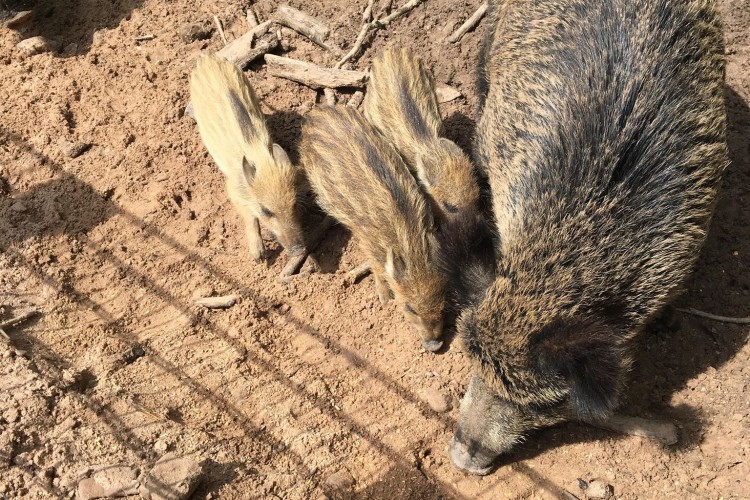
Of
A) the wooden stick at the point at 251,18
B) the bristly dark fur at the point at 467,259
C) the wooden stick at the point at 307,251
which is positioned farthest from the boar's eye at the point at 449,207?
the wooden stick at the point at 251,18

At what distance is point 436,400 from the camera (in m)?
3.33

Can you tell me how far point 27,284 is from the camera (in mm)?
3555

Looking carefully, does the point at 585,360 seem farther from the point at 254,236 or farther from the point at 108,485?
the point at 108,485

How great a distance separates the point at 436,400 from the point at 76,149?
3035mm

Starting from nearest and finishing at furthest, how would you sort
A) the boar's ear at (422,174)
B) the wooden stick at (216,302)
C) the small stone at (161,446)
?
1. the small stone at (161,446)
2. the wooden stick at (216,302)
3. the boar's ear at (422,174)

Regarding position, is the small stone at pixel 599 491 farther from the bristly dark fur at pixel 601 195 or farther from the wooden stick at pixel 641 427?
the bristly dark fur at pixel 601 195

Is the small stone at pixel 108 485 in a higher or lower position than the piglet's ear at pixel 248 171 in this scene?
lower

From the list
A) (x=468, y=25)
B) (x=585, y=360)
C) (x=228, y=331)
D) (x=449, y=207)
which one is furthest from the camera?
(x=468, y=25)

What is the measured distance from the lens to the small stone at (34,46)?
450 centimetres

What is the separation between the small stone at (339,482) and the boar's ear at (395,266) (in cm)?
110

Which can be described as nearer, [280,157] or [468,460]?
[468,460]

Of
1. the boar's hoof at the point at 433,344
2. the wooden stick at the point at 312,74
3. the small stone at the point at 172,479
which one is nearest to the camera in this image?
the small stone at the point at 172,479

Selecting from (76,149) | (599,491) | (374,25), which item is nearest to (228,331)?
(76,149)

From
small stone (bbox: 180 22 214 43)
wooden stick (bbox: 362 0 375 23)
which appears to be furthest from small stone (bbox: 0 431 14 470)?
wooden stick (bbox: 362 0 375 23)
